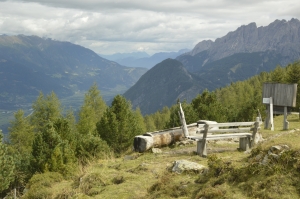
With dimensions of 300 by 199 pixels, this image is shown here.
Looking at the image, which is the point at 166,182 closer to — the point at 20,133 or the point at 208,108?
the point at 208,108

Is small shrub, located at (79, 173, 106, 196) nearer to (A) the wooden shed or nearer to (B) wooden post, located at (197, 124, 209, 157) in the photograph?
(B) wooden post, located at (197, 124, 209, 157)

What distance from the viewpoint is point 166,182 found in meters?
11.9

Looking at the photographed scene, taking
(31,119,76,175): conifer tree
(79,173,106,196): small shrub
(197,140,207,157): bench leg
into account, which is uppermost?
(197,140,207,157): bench leg

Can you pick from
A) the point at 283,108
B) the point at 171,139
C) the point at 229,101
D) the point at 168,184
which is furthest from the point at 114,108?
the point at 229,101

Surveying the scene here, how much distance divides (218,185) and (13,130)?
170 feet

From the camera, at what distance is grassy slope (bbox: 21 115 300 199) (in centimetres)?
923

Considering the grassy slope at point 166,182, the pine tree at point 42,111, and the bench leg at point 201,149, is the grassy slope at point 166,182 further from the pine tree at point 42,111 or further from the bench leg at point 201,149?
the pine tree at point 42,111

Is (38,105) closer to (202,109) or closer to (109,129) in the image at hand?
(109,129)

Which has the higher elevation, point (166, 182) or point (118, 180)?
point (166, 182)

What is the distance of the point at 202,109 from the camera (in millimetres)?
48719

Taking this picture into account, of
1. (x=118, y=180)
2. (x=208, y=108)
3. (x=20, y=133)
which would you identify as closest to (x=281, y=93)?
(x=118, y=180)

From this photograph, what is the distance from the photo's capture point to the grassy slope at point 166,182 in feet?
30.3

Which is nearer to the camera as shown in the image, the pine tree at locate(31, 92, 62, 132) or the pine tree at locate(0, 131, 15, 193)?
the pine tree at locate(0, 131, 15, 193)

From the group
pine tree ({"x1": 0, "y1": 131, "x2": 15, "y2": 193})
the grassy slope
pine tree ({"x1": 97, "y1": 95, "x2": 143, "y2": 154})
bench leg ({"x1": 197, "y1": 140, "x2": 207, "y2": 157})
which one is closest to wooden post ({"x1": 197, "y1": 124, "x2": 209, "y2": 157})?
bench leg ({"x1": 197, "y1": 140, "x2": 207, "y2": 157})
